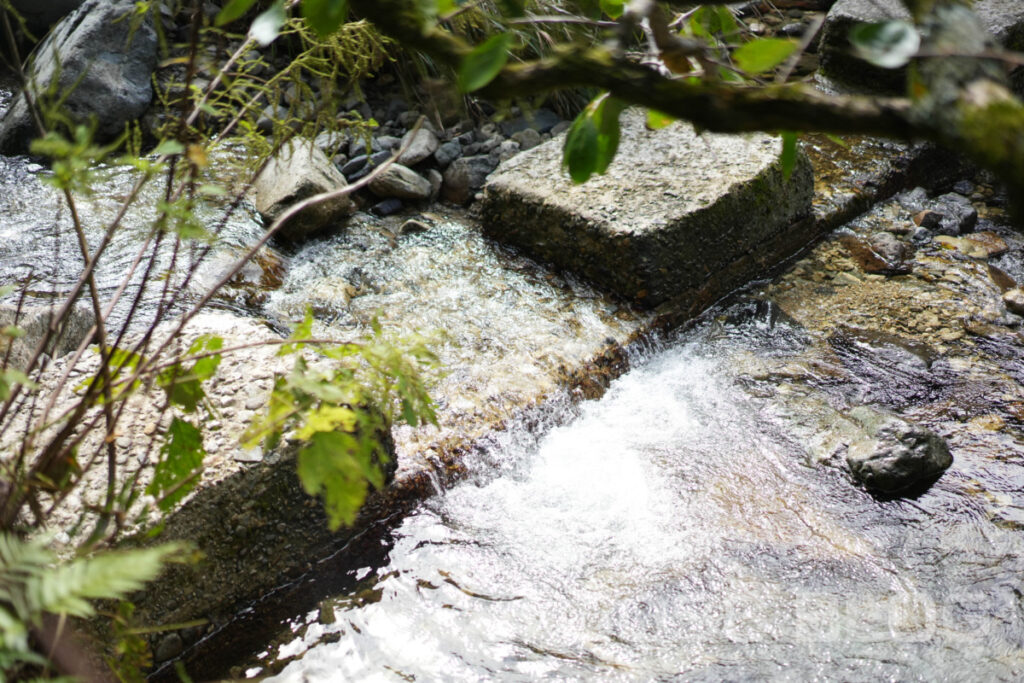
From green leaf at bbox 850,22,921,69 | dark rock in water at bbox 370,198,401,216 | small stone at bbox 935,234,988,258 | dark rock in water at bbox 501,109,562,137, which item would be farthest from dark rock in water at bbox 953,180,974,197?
green leaf at bbox 850,22,921,69

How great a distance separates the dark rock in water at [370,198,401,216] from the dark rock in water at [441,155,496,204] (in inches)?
14.6

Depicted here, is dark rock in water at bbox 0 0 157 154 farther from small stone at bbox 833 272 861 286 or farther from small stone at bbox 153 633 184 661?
small stone at bbox 833 272 861 286

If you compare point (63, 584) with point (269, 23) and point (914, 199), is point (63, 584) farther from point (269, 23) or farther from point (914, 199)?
point (914, 199)

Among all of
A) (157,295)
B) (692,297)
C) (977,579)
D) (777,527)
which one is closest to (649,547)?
(777,527)

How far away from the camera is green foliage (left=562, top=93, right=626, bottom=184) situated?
1277 millimetres

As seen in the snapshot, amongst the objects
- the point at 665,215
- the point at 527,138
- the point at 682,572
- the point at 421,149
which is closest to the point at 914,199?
the point at 665,215

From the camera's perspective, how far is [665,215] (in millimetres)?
4039

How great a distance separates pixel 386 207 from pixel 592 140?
12.5 feet

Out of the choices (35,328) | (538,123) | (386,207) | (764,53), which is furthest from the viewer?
(538,123)

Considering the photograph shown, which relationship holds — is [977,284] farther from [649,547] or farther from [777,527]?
[649,547]

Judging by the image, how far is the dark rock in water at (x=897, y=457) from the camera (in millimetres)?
2982

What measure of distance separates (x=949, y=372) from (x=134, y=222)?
430 centimetres

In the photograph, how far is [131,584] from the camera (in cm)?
105

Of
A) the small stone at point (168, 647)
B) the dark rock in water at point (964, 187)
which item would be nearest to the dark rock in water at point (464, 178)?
the dark rock in water at point (964, 187)
